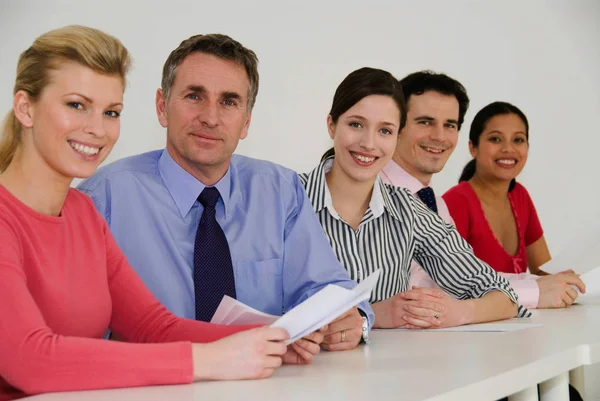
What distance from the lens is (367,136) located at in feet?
8.50

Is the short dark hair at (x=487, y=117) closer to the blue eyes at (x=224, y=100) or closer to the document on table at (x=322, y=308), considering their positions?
the blue eyes at (x=224, y=100)

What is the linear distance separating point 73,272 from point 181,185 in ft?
1.97

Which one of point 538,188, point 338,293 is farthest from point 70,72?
point 538,188

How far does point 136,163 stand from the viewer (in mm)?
2127

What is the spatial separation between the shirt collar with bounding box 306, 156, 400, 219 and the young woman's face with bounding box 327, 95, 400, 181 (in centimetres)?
6

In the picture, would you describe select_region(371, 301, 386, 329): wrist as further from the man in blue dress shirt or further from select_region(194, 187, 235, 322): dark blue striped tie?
select_region(194, 187, 235, 322): dark blue striped tie

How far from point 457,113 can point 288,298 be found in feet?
5.38

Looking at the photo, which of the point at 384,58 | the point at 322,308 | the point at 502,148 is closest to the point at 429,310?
the point at 322,308

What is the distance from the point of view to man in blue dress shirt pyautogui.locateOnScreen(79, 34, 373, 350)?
2.04 m

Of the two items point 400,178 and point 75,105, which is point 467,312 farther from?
point 75,105

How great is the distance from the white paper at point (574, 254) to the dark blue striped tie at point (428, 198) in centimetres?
48

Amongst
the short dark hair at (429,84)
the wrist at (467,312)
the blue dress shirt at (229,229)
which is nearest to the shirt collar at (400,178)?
the short dark hair at (429,84)

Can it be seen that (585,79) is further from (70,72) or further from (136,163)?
(70,72)

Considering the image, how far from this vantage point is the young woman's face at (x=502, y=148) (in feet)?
12.8
